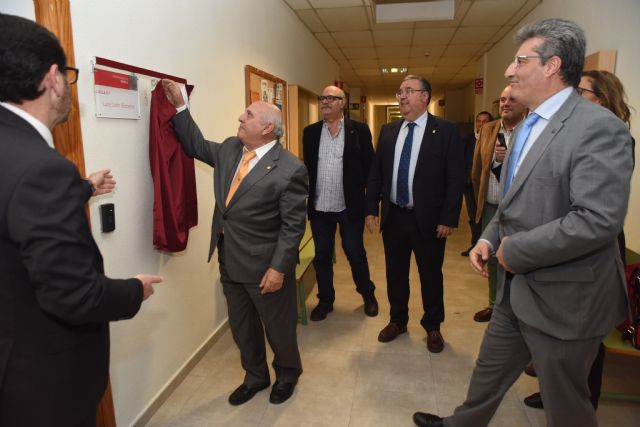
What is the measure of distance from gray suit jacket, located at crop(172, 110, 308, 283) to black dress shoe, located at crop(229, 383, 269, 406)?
65 centimetres

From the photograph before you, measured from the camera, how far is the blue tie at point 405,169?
8.48ft

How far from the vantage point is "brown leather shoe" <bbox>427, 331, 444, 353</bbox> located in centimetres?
273

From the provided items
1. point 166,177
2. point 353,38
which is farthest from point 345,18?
point 166,177

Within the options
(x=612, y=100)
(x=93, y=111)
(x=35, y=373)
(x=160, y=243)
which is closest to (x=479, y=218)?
(x=612, y=100)

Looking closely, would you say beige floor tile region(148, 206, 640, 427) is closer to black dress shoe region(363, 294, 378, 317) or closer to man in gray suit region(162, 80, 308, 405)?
black dress shoe region(363, 294, 378, 317)

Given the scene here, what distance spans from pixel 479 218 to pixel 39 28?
105 inches

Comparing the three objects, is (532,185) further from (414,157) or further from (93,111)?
(93,111)

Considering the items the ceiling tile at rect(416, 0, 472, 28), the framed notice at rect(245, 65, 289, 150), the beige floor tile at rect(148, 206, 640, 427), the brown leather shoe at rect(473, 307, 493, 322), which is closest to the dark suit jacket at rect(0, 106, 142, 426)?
the beige floor tile at rect(148, 206, 640, 427)

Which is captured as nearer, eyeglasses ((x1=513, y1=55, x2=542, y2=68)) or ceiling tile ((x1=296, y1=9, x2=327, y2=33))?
eyeglasses ((x1=513, y1=55, x2=542, y2=68))

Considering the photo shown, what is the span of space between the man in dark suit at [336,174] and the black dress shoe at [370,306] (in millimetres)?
312

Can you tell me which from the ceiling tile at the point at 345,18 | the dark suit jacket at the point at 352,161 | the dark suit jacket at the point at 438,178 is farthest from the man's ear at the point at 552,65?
the ceiling tile at the point at 345,18

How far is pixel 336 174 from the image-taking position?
3.04m

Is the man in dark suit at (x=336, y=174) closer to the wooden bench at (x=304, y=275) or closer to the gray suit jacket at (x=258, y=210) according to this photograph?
the wooden bench at (x=304, y=275)

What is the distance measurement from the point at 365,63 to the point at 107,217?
275 inches
